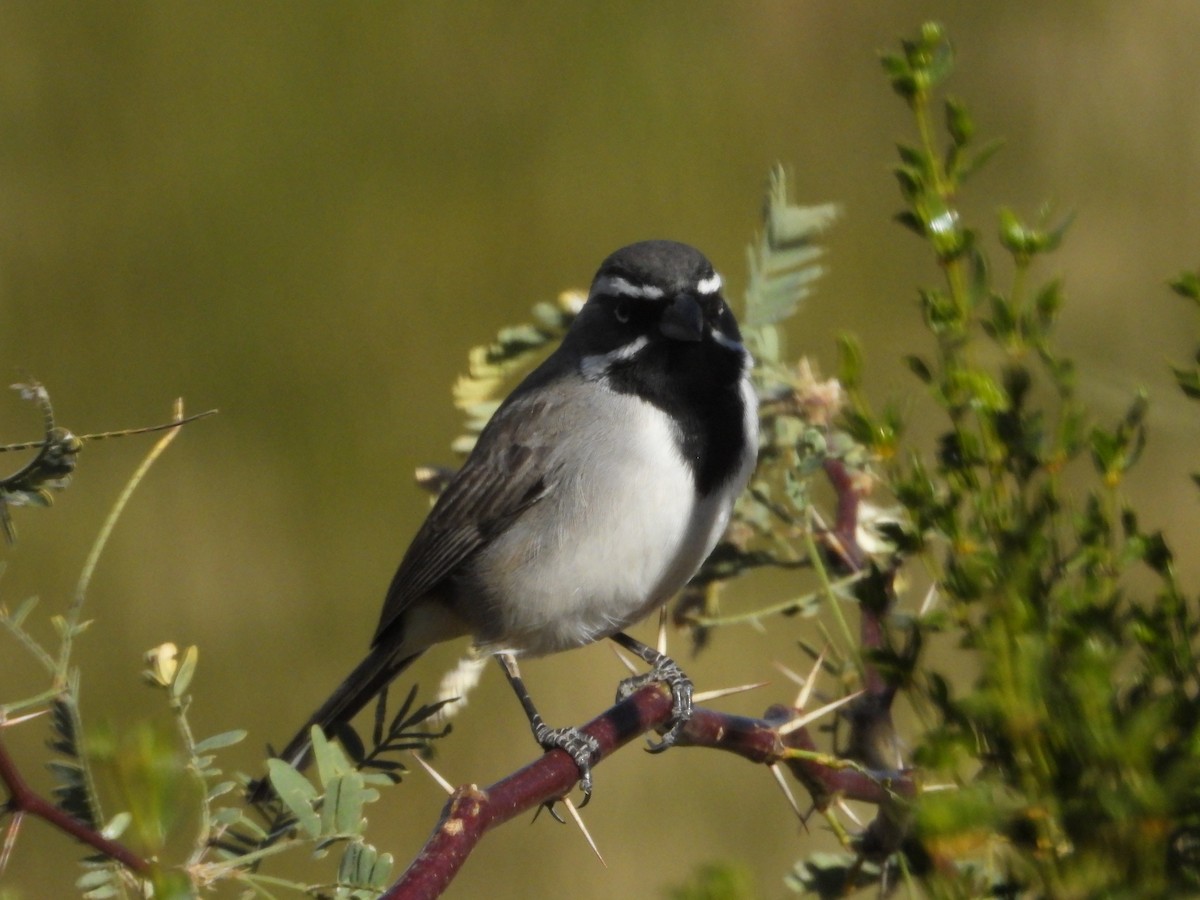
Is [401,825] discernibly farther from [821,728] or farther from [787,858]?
[821,728]

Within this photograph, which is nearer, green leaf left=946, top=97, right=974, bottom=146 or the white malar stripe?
green leaf left=946, top=97, right=974, bottom=146

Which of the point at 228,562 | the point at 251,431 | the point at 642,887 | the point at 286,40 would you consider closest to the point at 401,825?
the point at 642,887

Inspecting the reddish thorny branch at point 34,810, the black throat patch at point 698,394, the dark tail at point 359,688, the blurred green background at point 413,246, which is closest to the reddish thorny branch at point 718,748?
the reddish thorny branch at point 34,810

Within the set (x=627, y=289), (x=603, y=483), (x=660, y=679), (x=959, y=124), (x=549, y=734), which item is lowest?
(x=549, y=734)

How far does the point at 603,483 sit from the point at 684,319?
37cm

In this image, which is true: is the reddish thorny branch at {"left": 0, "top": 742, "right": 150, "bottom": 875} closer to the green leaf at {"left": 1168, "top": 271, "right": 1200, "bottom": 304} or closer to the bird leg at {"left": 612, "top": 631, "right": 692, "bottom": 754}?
the green leaf at {"left": 1168, "top": 271, "right": 1200, "bottom": 304}

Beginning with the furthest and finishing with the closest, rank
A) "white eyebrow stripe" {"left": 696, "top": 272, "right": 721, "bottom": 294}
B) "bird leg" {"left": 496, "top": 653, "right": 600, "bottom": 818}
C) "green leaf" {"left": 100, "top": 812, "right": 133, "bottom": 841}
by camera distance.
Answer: "white eyebrow stripe" {"left": 696, "top": 272, "right": 721, "bottom": 294}
"bird leg" {"left": 496, "top": 653, "right": 600, "bottom": 818}
"green leaf" {"left": 100, "top": 812, "right": 133, "bottom": 841}

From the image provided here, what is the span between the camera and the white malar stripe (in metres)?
3.11

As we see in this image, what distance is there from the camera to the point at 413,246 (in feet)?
16.9

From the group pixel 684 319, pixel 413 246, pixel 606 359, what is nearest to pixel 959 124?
pixel 684 319

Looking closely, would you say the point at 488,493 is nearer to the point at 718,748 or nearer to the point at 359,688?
the point at 359,688

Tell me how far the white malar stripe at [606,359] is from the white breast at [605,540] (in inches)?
3.3

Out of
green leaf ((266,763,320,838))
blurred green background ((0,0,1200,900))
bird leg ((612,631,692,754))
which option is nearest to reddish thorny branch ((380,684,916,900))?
green leaf ((266,763,320,838))

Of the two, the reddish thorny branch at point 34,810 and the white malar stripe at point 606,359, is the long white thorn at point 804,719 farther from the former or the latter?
the white malar stripe at point 606,359
